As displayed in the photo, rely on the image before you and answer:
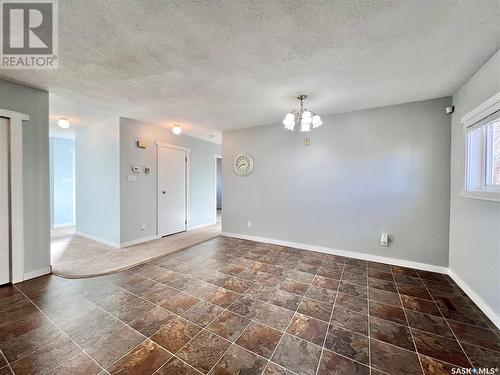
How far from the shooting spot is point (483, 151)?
2109 mm

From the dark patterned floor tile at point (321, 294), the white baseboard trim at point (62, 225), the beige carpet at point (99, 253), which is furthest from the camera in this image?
the white baseboard trim at point (62, 225)

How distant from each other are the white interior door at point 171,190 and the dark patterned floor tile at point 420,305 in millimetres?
4330

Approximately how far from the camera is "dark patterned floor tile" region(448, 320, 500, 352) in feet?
5.08

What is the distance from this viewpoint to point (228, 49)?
1.78m

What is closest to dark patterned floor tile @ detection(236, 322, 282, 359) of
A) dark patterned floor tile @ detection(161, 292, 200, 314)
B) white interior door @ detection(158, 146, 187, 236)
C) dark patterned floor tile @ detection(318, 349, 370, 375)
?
dark patterned floor tile @ detection(318, 349, 370, 375)

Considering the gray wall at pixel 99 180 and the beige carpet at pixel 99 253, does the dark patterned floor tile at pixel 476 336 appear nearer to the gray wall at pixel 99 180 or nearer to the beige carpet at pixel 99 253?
the beige carpet at pixel 99 253

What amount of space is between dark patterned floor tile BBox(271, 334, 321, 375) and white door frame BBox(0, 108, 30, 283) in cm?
318

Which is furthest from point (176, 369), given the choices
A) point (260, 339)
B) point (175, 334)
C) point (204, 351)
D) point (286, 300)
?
point (286, 300)

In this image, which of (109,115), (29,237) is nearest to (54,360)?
(29,237)

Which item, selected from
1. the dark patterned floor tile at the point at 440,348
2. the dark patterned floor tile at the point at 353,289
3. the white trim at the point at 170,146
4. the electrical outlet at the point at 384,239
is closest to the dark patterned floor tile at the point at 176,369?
the dark patterned floor tile at the point at 440,348

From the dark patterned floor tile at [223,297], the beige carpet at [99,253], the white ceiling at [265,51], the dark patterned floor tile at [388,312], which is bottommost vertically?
the dark patterned floor tile at [388,312]

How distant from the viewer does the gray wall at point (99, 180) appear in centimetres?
384

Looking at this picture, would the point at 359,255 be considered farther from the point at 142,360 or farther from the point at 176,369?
the point at 142,360

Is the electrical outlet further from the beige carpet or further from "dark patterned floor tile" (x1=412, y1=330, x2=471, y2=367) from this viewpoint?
the beige carpet
